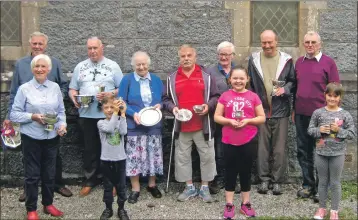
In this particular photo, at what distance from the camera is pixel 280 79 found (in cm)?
614

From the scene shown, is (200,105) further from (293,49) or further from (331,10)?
(331,10)

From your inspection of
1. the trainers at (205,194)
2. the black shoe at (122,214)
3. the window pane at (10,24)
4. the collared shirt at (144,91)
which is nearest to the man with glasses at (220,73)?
the trainers at (205,194)

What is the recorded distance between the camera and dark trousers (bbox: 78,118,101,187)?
6262 millimetres

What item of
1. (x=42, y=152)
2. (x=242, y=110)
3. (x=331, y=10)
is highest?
(x=331, y=10)

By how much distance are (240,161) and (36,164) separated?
209 centimetres

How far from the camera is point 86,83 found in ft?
20.1

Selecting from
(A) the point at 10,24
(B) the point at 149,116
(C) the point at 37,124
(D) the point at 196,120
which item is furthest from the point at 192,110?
(A) the point at 10,24

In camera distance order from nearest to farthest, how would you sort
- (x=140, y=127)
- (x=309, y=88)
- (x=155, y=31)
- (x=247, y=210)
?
(x=247, y=210) → (x=309, y=88) → (x=140, y=127) → (x=155, y=31)

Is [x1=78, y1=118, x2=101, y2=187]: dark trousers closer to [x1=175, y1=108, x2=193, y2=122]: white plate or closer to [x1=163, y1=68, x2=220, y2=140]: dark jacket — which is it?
[x1=163, y1=68, x2=220, y2=140]: dark jacket

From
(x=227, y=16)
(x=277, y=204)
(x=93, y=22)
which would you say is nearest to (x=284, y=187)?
(x=277, y=204)

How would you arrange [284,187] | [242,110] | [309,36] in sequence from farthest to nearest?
[284,187], [309,36], [242,110]

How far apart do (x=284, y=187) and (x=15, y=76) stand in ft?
11.5

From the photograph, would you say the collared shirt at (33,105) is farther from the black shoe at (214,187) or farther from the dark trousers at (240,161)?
the black shoe at (214,187)

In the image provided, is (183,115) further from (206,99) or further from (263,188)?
(263,188)
